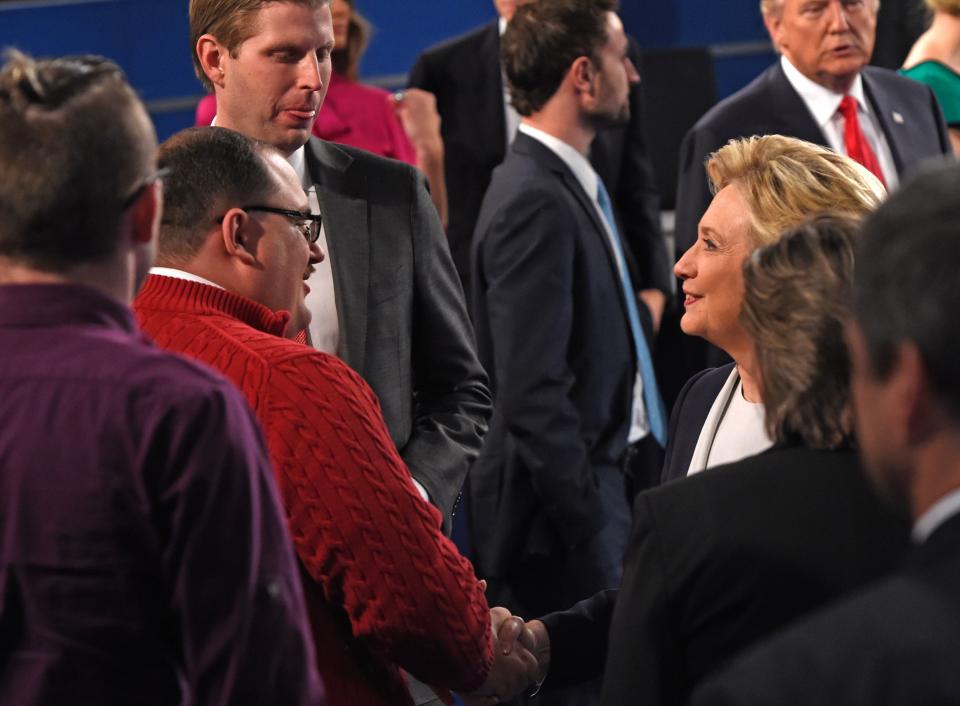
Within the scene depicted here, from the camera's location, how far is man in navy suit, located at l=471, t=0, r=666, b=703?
3764 millimetres

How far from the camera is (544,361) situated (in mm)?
3771

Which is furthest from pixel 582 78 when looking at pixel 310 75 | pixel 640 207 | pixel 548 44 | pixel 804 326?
pixel 804 326

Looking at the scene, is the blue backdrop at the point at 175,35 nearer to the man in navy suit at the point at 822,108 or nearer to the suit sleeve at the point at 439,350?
the man in navy suit at the point at 822,108

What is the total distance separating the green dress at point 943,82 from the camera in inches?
181

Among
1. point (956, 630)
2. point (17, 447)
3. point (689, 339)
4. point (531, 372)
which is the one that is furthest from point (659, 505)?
point (689, 339)

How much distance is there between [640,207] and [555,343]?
1.44 meters

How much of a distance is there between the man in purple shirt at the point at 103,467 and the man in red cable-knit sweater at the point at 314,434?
0.32 metres

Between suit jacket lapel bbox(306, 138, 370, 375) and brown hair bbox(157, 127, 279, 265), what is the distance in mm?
570

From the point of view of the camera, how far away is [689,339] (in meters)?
5.06

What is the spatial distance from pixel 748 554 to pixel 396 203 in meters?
1.32

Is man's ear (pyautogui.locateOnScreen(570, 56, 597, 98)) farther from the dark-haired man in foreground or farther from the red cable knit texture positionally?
the red cable knit texture

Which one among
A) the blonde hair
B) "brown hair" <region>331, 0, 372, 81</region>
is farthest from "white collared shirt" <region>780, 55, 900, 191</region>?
the blonde hair

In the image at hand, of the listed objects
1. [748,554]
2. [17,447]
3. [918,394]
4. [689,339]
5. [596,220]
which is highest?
[918,394]

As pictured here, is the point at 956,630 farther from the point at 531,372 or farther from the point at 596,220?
the point at 596,220
